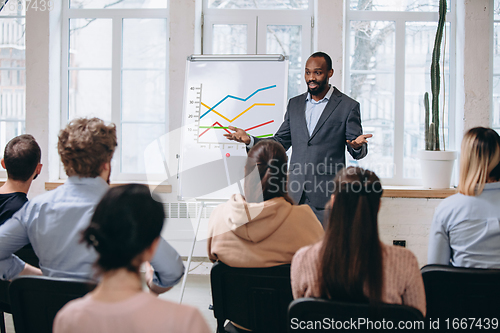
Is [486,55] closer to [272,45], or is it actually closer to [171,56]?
[272,45]

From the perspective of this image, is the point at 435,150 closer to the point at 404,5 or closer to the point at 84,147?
the point at 404,5

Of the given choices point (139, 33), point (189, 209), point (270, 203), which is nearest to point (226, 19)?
point (139, 33)

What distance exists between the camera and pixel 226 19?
3.45 m

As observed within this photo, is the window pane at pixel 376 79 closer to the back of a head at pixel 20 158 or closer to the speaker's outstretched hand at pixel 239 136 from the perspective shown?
the speaker's outstretched hand at pixel 239 136

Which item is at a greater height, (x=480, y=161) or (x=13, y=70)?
(x=13, y=70)

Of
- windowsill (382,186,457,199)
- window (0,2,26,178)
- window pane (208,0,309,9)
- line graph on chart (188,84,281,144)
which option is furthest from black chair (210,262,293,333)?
window (0,2,26,178)

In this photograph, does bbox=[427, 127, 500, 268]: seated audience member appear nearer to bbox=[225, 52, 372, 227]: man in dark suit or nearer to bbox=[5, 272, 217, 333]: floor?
bbox=[225, 52, 372, 227]: man in dark suit

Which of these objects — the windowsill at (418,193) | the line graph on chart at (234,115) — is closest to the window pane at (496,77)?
the windowsill at (418,193)

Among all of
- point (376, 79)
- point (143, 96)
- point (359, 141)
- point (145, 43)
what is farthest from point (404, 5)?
point (143, 96)

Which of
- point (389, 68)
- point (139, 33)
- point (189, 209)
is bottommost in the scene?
point (189, 209)

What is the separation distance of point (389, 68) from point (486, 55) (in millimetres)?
783

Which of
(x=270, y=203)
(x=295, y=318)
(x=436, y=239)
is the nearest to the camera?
(x=295, y=318)

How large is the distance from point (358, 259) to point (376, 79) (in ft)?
9.18

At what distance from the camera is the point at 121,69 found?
347cm
